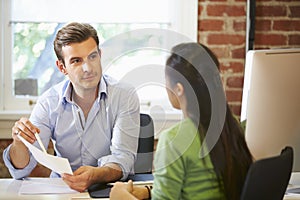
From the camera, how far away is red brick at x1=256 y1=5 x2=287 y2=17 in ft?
9.66

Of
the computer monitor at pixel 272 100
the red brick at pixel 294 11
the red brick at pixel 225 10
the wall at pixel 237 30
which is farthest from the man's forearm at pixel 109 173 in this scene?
the red brick at pixel 294 11

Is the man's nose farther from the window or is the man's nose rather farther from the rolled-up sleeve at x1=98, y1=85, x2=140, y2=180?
the window

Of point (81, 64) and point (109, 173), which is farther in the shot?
point (81, 64)

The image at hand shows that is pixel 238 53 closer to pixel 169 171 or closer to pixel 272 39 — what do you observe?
pixel 272 39

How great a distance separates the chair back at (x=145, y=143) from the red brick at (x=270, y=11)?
1.04 metres

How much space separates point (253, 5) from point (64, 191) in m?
1.51

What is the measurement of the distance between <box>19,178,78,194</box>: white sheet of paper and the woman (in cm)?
53

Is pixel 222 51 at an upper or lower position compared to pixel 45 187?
upper

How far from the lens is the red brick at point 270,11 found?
2945 millimetres

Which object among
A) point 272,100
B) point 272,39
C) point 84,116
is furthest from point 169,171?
point 272,39

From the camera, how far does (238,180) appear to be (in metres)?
1.43

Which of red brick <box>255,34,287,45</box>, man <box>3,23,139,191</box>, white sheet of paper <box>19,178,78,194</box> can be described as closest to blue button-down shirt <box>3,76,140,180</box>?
man <box>3,23,139,191</box>

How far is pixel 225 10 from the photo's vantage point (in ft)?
9.66

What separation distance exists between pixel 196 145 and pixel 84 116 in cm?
83
